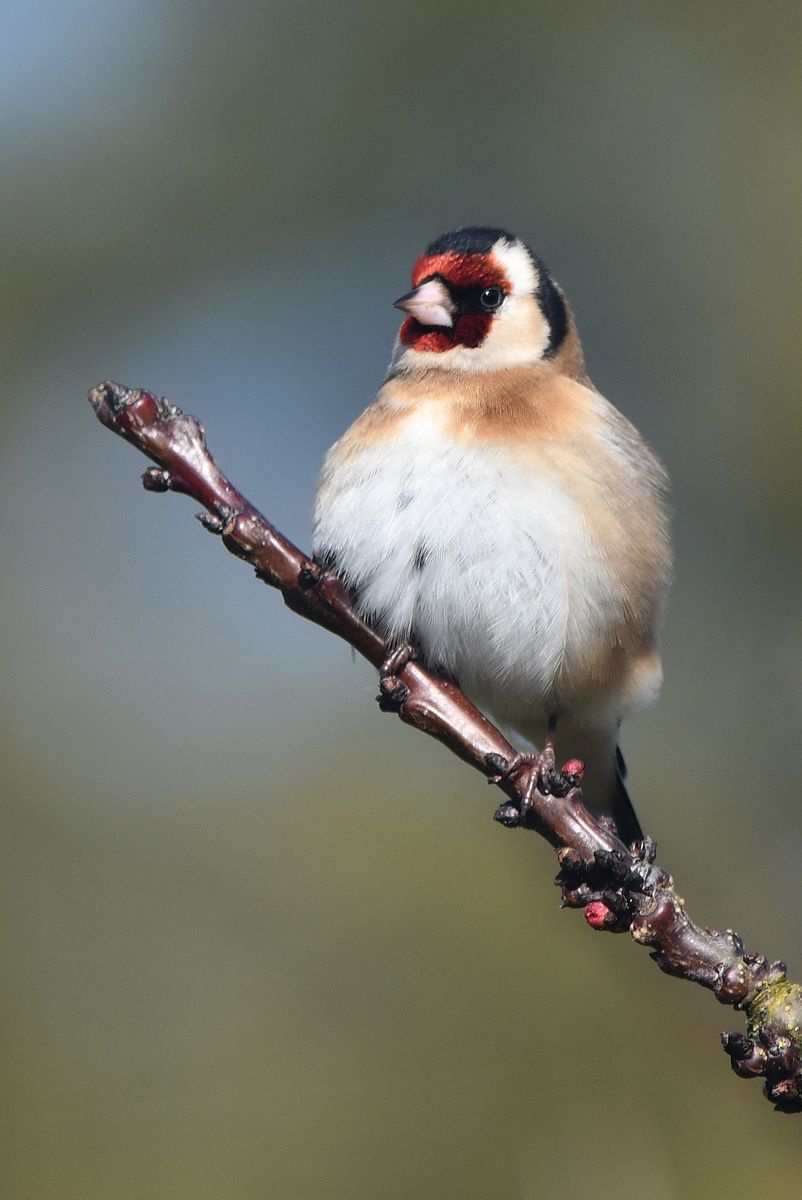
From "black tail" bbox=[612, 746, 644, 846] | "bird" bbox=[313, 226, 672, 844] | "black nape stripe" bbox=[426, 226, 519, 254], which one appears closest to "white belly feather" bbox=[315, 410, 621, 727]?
"bird" bbox=[313, 226, 672, 844]

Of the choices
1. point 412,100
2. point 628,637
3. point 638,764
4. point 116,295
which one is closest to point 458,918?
point 638,764

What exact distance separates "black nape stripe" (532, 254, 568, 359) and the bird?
0.46 ft

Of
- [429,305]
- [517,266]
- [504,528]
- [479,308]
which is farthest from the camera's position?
[517,266]

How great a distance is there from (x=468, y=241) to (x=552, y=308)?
355 millimetres

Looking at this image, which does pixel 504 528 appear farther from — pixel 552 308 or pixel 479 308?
pixel 552 308

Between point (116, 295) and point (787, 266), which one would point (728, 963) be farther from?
point (116, 295)

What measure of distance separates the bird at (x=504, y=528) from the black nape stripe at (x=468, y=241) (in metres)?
0.05

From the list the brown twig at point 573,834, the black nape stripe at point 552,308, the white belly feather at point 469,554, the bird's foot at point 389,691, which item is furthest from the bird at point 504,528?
the brown twig at point 573,834

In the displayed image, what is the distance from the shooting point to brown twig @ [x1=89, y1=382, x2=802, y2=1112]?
214 cm

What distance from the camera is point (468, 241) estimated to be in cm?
401

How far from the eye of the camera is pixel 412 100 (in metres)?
7.65

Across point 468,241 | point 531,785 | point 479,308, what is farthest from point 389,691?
point 468,241

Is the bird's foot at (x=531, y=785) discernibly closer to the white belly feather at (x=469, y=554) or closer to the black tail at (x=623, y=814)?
the white belly feather at (x=469, y=554)

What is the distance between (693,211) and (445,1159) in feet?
17.0
